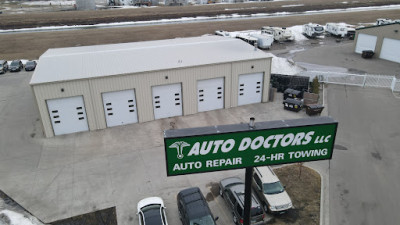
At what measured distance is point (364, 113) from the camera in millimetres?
25250

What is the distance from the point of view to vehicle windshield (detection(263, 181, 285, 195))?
15.2 m

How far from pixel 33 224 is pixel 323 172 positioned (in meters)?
15.8

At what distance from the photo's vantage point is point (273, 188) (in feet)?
50.3

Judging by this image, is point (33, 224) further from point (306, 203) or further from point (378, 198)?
point (378, 198)

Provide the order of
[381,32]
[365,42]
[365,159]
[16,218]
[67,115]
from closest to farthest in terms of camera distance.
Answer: [16,218], [365,159], [67,115], [381,32], [365,42]

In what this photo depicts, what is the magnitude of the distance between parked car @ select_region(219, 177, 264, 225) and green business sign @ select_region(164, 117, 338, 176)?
5152 mm

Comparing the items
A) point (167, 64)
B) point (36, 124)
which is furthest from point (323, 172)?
point (36, 124)

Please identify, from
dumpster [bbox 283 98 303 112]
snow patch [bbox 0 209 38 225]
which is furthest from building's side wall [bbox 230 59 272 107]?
snow patch [bbox 0 209 38 225]

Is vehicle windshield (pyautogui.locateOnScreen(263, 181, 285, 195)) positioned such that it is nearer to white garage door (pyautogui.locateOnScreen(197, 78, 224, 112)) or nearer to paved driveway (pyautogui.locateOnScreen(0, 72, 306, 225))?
paved driveway (pyautogui.locateOnScreen(0, 72, 306, 225))

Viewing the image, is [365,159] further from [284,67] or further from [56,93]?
[56,93]

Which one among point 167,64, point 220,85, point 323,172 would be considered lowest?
point 323,172

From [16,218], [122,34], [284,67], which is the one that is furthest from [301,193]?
[122,34]

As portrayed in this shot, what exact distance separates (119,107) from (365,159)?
17.7 metres

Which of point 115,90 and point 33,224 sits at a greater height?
point 115,90
